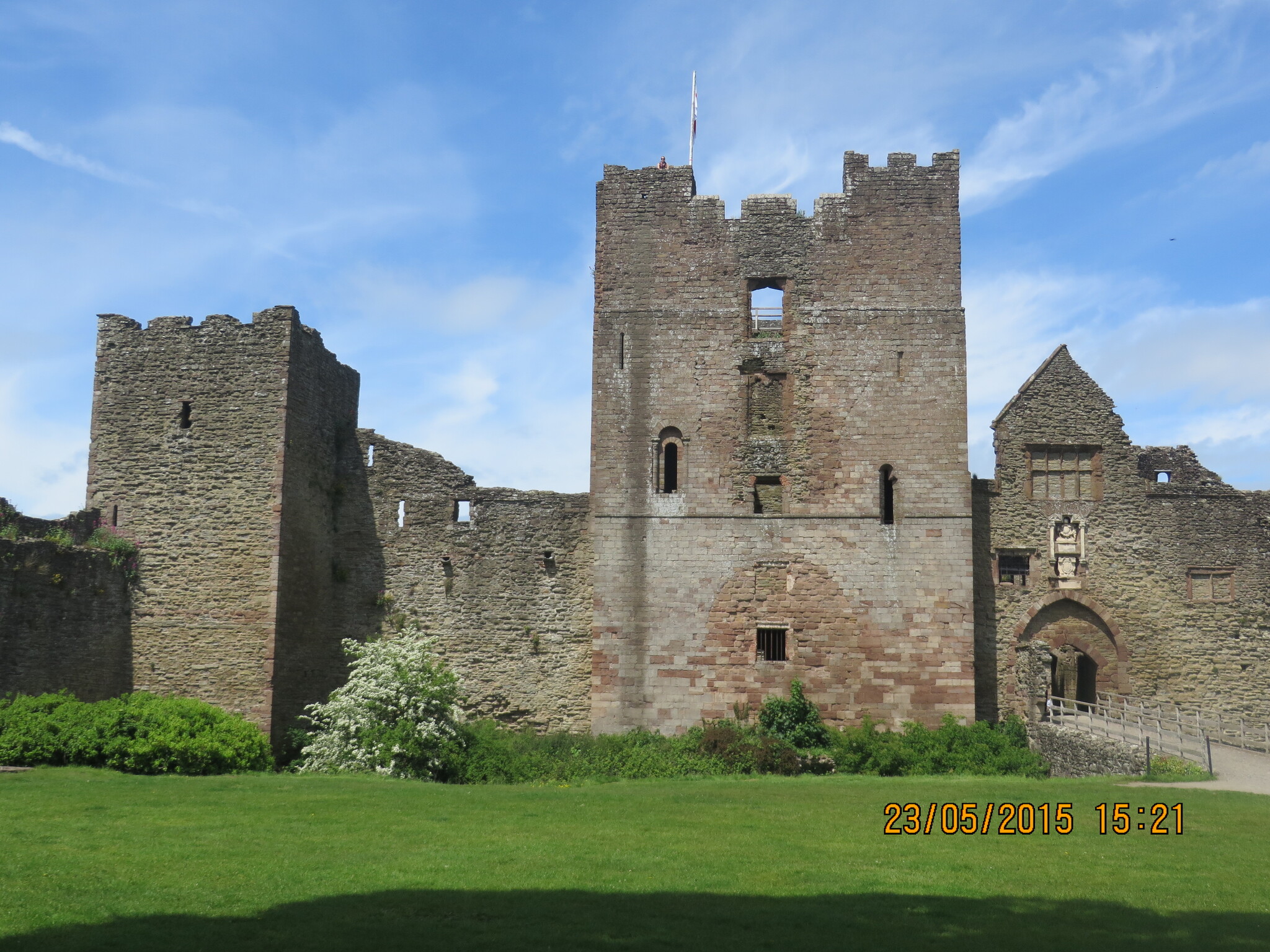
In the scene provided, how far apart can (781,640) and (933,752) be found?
3600 millimetres

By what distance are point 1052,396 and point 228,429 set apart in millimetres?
18157

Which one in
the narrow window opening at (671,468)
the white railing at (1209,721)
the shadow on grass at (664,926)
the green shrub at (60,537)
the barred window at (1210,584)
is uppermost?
the narrow window opening at (671,468)

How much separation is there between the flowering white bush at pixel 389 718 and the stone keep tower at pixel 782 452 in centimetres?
354

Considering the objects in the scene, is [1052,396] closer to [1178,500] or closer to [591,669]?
[1178,500]

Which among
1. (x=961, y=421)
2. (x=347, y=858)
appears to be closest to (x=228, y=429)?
(x=347, y=858)

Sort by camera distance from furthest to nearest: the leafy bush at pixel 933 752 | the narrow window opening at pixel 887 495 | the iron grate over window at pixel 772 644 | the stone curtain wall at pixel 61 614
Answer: the narrow window opening at pixel 887 495, the iron grate over window at pixel 772 644, the leafy bush at pixel 933 752, the stone curtain wall at pixel 61 614

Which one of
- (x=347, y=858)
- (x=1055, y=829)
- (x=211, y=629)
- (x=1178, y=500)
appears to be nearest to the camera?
(x=347, y=858)

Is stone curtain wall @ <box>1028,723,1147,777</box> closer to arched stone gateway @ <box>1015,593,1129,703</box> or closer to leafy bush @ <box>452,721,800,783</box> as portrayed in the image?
arched stone gateway @ <box>1015,593,1129,703</box>

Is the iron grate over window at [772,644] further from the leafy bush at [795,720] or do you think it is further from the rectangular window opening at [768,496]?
the rectangular window opening at [768,496]

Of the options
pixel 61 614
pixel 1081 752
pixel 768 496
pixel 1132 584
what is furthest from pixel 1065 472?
pixel 61 614

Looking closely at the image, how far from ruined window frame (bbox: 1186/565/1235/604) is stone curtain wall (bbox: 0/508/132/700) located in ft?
73.0

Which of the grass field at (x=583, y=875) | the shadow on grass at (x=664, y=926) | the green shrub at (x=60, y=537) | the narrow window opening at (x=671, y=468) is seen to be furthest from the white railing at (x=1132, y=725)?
the green shrub at (x=60, y=537)

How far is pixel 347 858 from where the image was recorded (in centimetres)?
1145

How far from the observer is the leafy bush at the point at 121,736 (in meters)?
17.1
